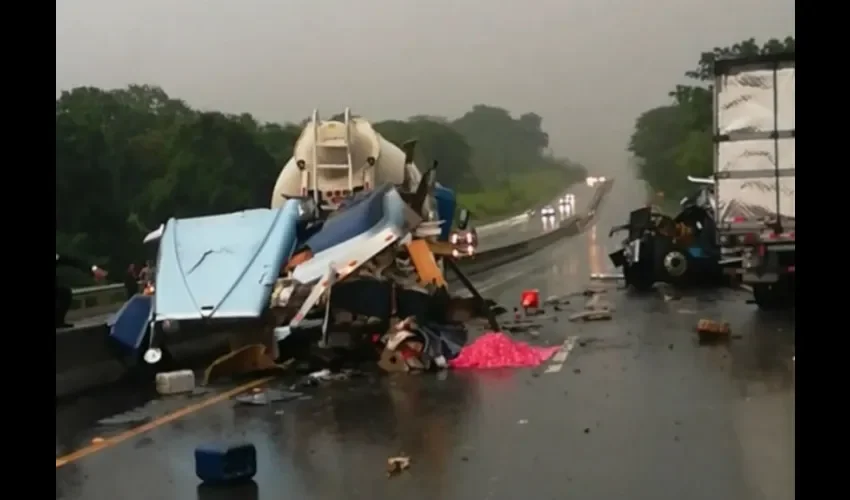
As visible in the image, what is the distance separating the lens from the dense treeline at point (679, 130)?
8305mm

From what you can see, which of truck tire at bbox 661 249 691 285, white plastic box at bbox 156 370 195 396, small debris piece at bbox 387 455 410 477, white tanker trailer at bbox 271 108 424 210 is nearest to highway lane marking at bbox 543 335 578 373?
white tanker trailer at bbox 271 108 424 210

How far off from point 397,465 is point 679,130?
3684mm

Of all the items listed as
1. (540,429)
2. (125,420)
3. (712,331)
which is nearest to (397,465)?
(540,429)

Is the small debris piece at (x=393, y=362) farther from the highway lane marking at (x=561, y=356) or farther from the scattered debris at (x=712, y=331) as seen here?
the scattered debris at (x=712, y=331)

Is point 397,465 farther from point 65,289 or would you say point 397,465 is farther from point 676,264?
point 676,264

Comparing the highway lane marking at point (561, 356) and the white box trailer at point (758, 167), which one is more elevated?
the white box trailer at point (758, 167)

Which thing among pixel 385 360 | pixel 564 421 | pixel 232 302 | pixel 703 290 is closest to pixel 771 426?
pixel 564 421

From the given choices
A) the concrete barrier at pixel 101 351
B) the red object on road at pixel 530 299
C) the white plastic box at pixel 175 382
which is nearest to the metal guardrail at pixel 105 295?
the concrete barrier at pixel 101 351

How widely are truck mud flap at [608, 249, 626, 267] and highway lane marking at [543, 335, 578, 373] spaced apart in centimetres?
76

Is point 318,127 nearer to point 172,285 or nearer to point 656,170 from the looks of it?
point 172,285

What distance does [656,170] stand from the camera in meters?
8.67

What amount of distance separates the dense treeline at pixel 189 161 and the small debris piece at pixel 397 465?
2.76 m

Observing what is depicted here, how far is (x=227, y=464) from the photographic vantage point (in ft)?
20.8

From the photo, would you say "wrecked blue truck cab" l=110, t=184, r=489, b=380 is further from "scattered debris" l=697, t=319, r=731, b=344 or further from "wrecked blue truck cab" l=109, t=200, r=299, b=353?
"scattered debris" l=697, t=319, r=731, b=344
